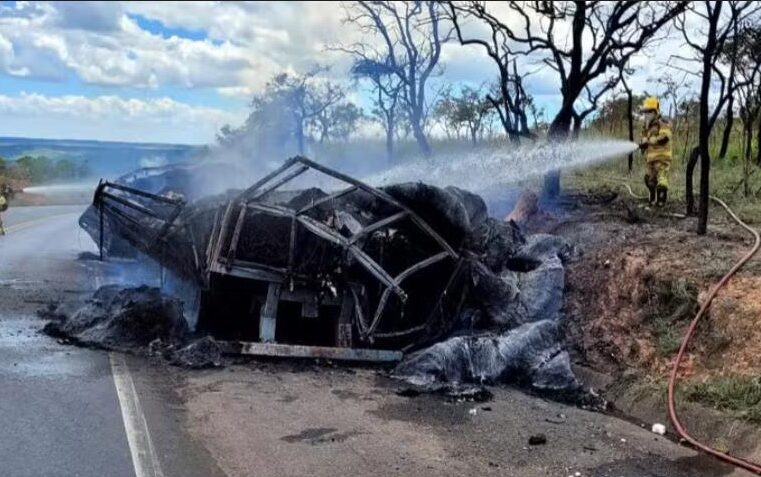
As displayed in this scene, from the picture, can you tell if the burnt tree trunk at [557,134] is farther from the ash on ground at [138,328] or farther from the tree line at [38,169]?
the tree line at [38,169]

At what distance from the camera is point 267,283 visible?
325 inches

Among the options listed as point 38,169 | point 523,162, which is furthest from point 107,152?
point 38,169

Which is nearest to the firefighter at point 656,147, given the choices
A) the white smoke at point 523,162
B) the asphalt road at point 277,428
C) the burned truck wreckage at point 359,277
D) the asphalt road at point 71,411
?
the white smoke at point 523,162

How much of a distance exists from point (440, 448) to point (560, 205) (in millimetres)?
8889

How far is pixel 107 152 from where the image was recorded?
19594 millimetres

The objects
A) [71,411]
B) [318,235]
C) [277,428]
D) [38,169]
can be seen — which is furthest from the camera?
[38,169]

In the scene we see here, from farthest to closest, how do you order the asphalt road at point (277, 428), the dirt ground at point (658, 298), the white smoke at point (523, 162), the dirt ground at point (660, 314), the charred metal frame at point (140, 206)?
the white smoke at point (523, 162) < the charred metal frame at point (140, 206) < the dirt ground at point (658, 298) < the dirt ground at point (660, 314) < the asphalt road at point (277, 428)

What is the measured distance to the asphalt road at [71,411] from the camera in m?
4.62

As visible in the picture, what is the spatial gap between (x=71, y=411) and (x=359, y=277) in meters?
3.34

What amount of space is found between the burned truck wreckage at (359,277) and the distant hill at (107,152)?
13.3ft

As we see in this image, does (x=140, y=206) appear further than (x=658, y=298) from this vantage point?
Yes

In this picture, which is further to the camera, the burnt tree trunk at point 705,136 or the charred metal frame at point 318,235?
the burnt tree trunk at point 705,136

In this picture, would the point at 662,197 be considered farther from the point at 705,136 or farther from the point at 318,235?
the point at 318,235

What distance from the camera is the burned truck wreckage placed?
7.72 metres
